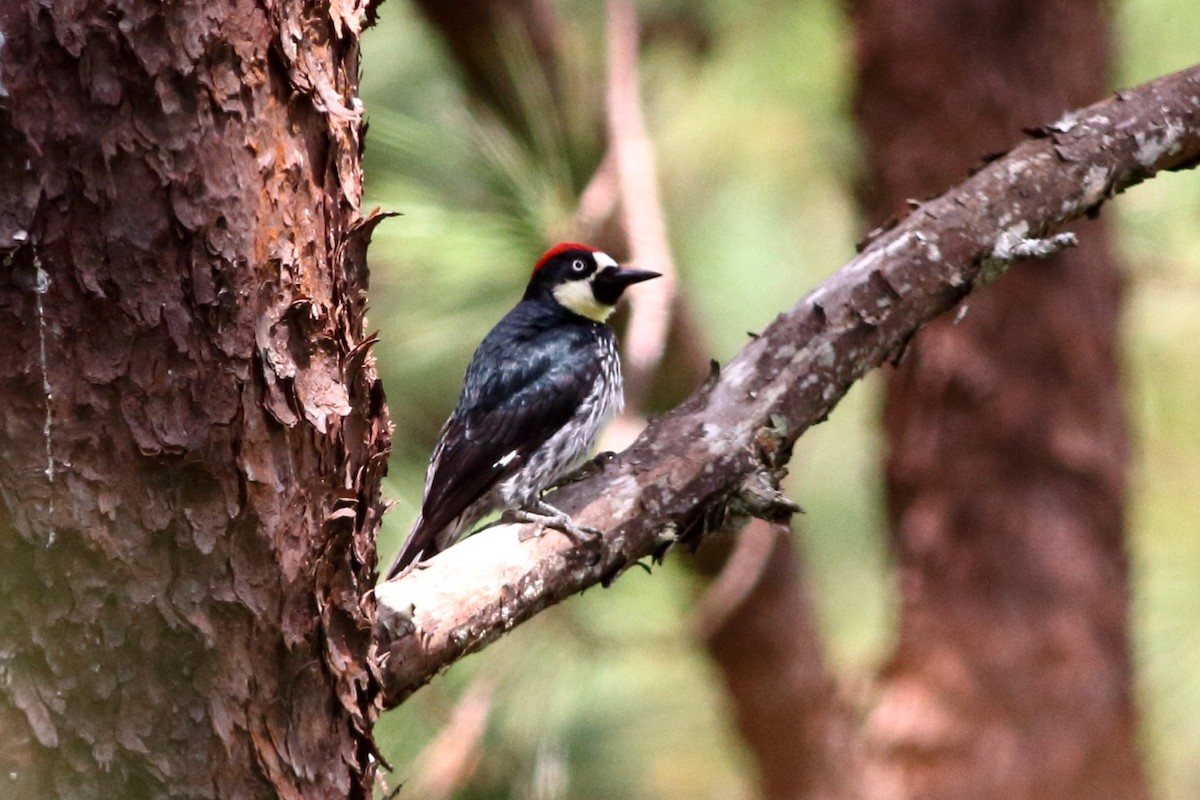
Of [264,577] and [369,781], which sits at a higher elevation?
[264,577]

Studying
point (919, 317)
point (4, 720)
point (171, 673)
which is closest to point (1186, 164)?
point (919, 317)

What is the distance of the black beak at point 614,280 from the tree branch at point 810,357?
1032mm

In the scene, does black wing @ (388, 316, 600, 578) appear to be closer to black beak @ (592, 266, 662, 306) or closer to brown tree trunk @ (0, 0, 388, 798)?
black beak @ (592, 266, 662, 306)

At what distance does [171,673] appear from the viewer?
59.1 inches

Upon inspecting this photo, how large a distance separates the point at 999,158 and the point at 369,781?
1730mm

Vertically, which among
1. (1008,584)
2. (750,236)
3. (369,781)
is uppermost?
(750,236)

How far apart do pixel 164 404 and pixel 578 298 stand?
2279 mm

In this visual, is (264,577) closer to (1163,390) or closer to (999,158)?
(999,158)

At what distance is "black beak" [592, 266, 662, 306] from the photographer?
3.52 metres

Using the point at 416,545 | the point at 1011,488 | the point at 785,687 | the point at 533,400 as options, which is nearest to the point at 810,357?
the point at 416,545

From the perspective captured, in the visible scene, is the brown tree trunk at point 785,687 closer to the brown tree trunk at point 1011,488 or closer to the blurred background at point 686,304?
the blurred background at point 686,304

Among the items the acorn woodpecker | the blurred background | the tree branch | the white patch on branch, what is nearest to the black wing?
the acorn woodpecker

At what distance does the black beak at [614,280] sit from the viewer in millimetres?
3518

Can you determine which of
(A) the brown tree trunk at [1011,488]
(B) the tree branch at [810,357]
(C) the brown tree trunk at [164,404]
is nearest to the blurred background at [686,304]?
(A) the brown tree trunk at [1011,488]
